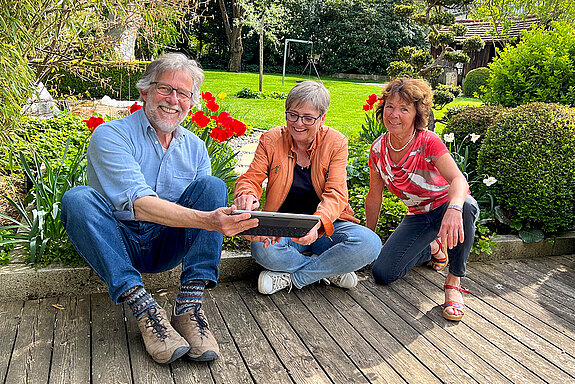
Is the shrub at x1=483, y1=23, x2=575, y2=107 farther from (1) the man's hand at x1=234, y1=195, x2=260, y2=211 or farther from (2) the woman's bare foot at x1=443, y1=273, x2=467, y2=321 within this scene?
(1) the man's hand at x1=234, y1=195, x2=260, y2=211

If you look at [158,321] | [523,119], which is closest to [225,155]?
[158,321]

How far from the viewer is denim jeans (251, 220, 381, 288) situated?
8.64 feet

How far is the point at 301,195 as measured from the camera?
2670 mm

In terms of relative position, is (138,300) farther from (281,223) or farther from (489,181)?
(489,181)

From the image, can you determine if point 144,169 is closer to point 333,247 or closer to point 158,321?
point 158,321

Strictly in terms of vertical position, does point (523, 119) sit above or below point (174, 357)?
above

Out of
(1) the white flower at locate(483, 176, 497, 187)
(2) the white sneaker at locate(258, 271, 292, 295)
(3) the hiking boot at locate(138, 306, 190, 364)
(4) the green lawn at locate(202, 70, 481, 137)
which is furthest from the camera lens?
(4) the green lawn at locate(202, 70, 481, 137)

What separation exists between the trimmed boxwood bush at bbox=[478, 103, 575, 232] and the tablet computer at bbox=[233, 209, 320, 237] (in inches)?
80.2

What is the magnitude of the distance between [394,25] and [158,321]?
19674 mm

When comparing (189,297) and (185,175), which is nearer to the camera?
(189,297)

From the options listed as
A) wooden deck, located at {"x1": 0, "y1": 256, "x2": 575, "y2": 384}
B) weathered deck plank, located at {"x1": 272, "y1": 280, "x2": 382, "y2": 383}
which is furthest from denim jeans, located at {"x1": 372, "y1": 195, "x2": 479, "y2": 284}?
weathered deck plank, located at {"x1": 272, "y1": 280, "x2": 382, "y2": 383}

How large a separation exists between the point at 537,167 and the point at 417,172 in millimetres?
1235

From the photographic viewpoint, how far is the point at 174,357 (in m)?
2.00

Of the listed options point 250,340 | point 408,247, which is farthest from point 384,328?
point 250,340
